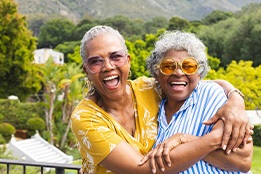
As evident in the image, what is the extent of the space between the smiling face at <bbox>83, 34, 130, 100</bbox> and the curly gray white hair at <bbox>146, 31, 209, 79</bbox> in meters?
0.17

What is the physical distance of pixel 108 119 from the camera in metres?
1.84

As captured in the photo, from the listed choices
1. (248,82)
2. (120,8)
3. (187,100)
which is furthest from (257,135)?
(120,8)

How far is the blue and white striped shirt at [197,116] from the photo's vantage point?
1.74m

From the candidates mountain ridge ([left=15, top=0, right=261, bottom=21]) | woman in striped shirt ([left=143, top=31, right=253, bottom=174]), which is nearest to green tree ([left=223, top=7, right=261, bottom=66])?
woman in striped shirt ([left=143, top=31, right=253, bottom=174])

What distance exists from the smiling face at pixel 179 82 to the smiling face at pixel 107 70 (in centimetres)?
20

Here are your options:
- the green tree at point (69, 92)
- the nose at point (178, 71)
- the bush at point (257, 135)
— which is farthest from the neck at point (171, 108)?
the bush at point (257, 135)

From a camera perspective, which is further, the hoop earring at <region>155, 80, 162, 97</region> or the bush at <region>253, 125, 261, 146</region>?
the bush at <region>253, 125, 261, 146</region>

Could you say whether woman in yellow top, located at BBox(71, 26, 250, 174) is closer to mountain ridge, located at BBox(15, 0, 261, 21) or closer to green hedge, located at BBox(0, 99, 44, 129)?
green hedge, located at BBox(0, 99, 44, 129)

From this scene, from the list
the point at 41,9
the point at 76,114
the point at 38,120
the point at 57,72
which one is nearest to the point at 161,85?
the point at 76,114

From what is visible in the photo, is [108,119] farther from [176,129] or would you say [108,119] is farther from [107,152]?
[176,129]

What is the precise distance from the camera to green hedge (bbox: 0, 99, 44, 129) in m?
19.6

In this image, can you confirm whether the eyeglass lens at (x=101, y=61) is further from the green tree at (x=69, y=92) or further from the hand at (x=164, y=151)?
the green tree at (x=69, y=92)

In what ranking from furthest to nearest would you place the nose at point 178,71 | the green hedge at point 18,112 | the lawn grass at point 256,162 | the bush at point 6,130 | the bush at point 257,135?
the green hedge at point 18,112, the bush at point 6,130, the bush at point 257,135, the lawn grass at point 256,162, the nose at point 178,71

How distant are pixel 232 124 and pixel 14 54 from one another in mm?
22144
